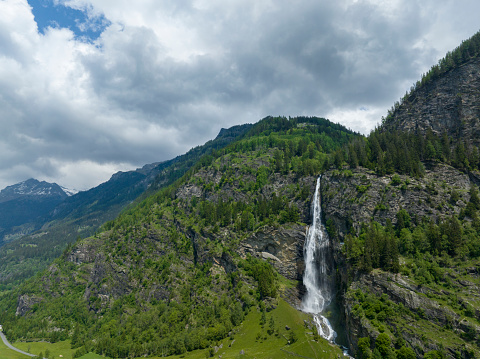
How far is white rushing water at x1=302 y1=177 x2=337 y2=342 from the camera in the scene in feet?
390

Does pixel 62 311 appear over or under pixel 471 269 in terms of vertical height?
under

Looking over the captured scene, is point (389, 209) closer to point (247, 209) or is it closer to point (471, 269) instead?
point (471, 269)

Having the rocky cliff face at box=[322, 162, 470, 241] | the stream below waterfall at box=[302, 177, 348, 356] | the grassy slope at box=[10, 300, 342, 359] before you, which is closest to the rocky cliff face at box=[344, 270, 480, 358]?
the grassy slope at box=[10, 300, 342, 359]

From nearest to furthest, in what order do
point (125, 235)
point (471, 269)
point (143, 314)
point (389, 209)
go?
point (471, 269)
point (389, 209)
point (143, 314)
point (125, 235)

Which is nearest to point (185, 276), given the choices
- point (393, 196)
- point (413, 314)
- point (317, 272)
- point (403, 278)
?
point (317, 272)

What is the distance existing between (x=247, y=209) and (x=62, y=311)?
138 m

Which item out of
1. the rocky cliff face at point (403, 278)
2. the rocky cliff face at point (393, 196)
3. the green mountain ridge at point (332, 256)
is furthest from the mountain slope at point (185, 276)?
the rocky cliff face at point (403, 278)

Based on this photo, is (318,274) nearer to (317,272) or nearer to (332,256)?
(317,272)

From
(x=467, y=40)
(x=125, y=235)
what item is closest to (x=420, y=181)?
(x=467, y=40)

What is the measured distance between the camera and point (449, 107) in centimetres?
15175

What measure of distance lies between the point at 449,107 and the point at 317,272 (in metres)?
123

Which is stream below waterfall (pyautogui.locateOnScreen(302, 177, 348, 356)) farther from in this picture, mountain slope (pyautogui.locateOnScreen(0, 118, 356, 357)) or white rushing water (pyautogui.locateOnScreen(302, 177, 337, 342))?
mountain slope (pyautogui.locateOnScreen(0, 118, 356, 357))

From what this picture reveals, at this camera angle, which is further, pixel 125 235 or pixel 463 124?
pixel 125 235

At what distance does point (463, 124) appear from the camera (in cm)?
14125
